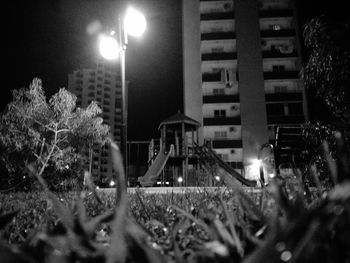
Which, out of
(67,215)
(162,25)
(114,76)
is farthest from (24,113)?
(114,76)

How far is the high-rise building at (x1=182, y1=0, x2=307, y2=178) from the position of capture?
131 ft

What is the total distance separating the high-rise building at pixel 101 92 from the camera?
11300 centimetres

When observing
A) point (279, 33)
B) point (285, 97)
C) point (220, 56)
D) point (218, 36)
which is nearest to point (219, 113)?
point (220, 56)

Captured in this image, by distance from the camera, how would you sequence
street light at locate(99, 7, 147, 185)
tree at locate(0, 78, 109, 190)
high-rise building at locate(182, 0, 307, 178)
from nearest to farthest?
street light at locate(99, 7, 147, 185)
tree at locate(0, 78, 109, 190)
high-rise building at locate(182, 0, 307, 178)

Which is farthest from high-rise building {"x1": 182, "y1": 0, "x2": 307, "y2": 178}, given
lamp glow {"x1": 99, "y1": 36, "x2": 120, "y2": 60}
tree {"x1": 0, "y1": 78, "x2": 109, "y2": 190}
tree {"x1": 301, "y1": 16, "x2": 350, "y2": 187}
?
tree {"x1": 301, "y1": 16, "x2": 350, "y2": 187}

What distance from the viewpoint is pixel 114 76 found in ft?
408

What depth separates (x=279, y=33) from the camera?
4291 centimetres

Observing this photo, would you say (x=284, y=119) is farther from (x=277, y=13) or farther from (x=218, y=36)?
(x=277, y=13)

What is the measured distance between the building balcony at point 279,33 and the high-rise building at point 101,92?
7739 centimetres

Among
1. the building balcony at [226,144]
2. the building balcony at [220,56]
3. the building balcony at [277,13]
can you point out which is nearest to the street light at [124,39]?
the building balcony at [226,144]

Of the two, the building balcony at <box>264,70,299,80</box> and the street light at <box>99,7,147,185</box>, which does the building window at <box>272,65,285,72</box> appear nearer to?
the building balcony at <box>264,70,299,80</box>

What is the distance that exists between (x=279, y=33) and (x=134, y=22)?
4084 centimetres

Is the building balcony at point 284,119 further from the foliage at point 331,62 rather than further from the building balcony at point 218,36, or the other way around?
the foliage at point 331,62

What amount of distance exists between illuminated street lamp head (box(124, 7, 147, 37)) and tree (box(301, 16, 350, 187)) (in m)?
3.65
